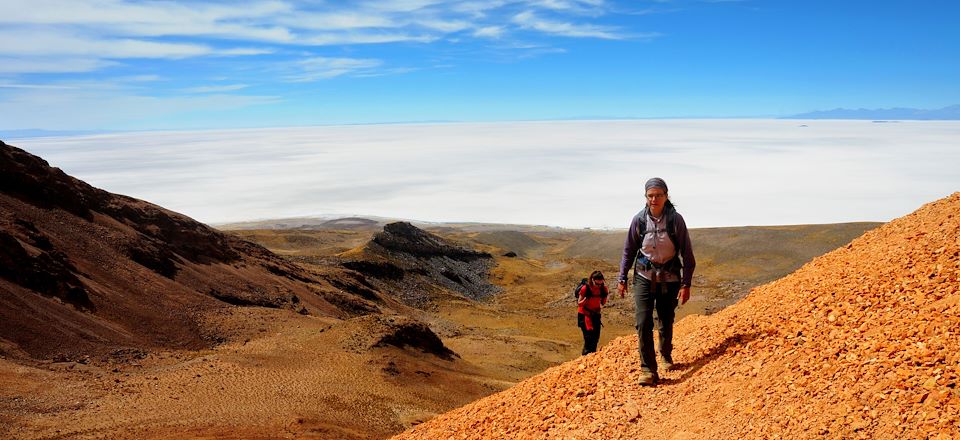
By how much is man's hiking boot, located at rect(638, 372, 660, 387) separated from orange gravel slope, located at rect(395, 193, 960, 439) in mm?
106

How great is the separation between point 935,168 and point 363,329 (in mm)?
151739

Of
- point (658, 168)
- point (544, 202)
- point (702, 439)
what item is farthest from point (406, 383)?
point (658, 168)

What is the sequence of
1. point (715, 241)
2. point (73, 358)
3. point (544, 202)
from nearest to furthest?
point (73, 358), point (715, 241), point (544, 202)

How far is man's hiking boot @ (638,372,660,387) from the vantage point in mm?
6478

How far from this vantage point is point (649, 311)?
6422 mm

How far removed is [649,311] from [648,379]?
0.68 metres

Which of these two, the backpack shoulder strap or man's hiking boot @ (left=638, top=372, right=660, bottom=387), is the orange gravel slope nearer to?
man's hiking boot @ (left=638, top=372, right=660, bottom=387)

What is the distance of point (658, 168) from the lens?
15875 cm

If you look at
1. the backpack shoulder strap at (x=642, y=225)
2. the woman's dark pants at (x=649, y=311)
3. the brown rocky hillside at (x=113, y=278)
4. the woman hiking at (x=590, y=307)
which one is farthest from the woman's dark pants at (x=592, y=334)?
the brown rocky hillside at (x=113, y=278)

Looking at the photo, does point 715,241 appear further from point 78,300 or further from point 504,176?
point 504,176

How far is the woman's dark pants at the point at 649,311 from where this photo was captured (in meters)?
6.39

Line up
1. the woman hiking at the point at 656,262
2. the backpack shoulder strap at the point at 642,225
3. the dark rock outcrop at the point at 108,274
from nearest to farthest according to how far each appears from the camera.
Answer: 1. the woman hiking at the point at 656,262
2. the backpack shoulder strap at the point at 642,225
3. the dark rock outcrop at the point at 108,274

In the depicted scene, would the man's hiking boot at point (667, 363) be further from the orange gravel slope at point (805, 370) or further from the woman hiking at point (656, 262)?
the woman hiking at point (656, 262)

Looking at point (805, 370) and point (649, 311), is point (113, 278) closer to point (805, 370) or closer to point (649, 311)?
point (649, 311)
